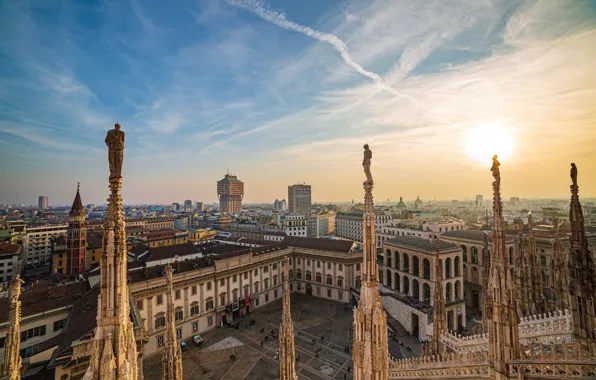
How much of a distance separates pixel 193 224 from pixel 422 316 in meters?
159

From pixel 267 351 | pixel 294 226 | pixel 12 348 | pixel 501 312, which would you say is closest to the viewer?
pixel 12 348

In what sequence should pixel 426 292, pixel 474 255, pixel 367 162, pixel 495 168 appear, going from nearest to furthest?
pixel 367 162
pixel 495 168
pixel 426 292
pixel 474 255

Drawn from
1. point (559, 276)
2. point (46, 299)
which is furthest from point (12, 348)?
point (559, 276)

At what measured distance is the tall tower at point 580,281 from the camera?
37.6 ft

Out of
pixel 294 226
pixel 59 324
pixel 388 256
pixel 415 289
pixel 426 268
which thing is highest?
pixel 294 226

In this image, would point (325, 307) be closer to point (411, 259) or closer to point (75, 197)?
point (411, 259)

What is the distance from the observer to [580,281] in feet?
38.3

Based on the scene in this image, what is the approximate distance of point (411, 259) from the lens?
4406 cm

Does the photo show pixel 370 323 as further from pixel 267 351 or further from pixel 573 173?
pixel 267 351

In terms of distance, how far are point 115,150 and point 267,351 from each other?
3717 cm

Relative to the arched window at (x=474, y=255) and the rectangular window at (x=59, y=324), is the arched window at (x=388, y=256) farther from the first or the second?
the rectangular window at (x=59, y=324)

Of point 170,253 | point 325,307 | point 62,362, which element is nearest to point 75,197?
point 170,253

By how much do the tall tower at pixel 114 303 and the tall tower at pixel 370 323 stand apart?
5.90m

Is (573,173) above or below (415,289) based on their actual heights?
above
